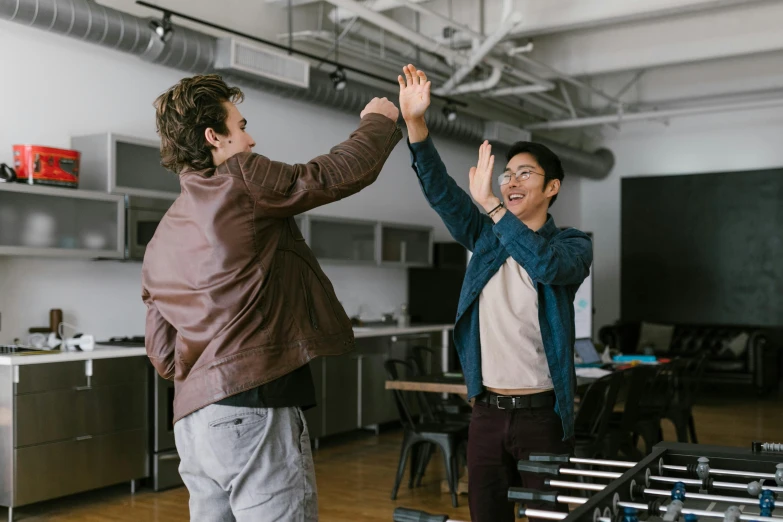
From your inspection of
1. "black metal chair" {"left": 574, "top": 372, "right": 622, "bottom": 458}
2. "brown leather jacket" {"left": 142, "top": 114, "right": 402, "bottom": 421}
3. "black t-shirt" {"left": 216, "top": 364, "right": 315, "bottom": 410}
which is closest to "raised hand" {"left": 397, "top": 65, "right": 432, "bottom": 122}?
"brown leather jacket" {"left": 142, "top": 114, "right": 402, "bottom": 421}

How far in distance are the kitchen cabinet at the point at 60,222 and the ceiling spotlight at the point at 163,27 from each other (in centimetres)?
112

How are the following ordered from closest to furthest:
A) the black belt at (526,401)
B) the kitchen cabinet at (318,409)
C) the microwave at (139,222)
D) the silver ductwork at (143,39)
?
the black belt at (526,401) → the silver ductwork at (143,39) → the microwave at (139,222) → the kitchen cabinet at (318,409)

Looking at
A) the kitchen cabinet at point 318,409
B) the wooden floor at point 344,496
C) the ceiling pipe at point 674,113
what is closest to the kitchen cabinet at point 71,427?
the wooden floor at point 344,496

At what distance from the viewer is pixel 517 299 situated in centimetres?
257

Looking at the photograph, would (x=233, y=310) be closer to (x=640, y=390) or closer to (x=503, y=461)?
(x=503, y=461)

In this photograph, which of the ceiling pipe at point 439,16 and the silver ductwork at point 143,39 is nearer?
the silver ductwork at point 143,39

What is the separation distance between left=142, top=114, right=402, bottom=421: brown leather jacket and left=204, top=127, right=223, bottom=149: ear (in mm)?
64

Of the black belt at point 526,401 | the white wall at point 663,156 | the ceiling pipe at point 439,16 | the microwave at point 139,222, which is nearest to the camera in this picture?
the black belt at point 526,401

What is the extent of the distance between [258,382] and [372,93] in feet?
20.7

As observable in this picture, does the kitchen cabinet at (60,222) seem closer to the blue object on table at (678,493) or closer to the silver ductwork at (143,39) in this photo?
the silver ductwork at (143,39)

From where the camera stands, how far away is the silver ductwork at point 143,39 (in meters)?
5.05

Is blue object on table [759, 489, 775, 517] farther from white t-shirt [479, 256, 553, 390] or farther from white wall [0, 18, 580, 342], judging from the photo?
white wall [0, 18, 580, 342]

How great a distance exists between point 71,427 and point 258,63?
2.85 meters

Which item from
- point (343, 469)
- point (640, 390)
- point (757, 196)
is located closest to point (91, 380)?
point (343, 469)
